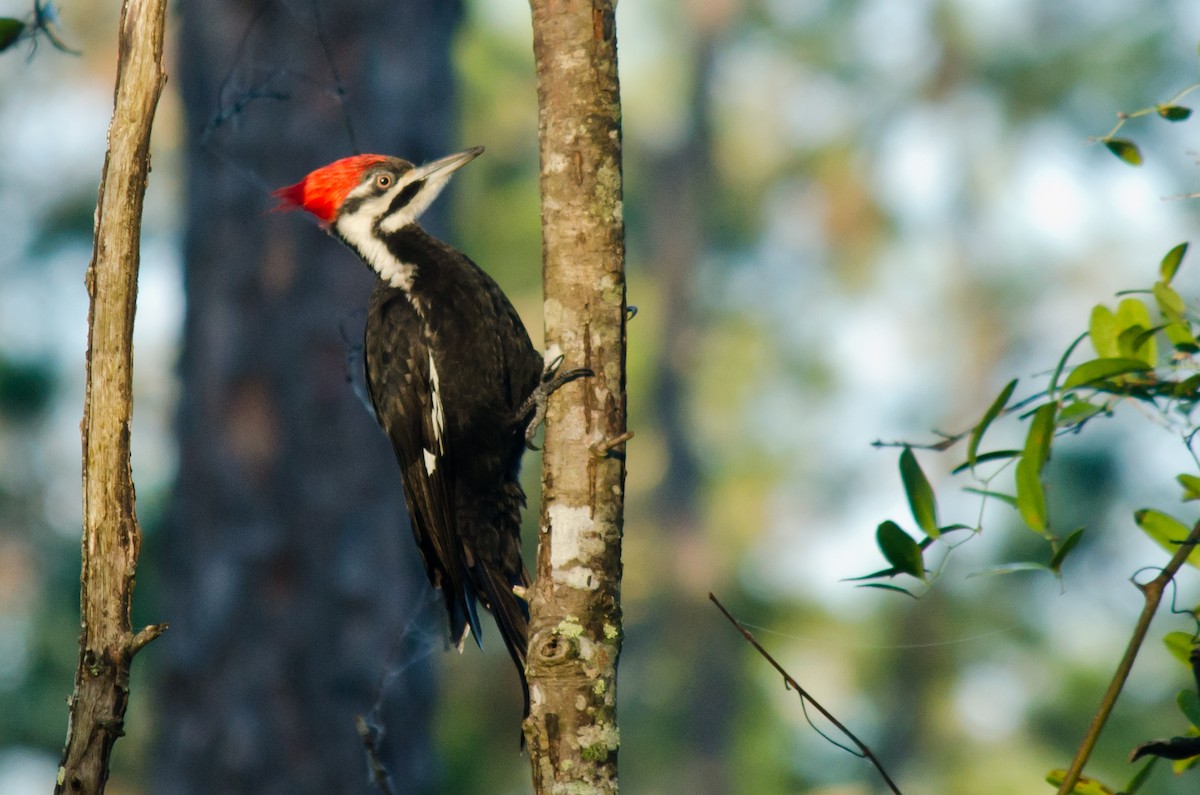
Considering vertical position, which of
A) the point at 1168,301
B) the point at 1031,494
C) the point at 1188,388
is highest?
the point at 1168,301

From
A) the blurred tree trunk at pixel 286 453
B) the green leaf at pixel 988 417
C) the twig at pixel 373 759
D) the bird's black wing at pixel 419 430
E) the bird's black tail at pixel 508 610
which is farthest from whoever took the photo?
the blurred tree trunk at pixel 286 453

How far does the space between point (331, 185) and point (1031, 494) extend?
87.4 inches

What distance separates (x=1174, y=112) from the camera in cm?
157

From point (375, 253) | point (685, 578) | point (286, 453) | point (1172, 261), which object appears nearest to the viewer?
point (1172, 261)

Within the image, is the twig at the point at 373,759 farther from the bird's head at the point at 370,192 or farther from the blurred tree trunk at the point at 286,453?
the bird's head at the point at 370,192

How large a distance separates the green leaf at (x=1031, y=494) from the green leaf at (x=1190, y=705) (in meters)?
0.28

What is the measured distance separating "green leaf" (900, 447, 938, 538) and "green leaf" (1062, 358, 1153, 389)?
20cm

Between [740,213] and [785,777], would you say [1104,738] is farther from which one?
[740,213]

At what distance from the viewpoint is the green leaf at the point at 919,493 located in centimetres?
151

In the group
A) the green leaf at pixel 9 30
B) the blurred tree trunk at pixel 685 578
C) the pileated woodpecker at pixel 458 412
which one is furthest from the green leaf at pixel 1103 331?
the blurred tree trunk at pixel 685 578

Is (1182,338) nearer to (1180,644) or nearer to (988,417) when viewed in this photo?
(988,417)

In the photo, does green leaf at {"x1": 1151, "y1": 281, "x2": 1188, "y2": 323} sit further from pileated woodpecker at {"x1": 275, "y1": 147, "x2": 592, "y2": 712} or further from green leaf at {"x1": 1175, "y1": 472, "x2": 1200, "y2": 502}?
pileated woodpecker at {"x1": 275, "y1": 147, "x2": 592, "y2": 712}

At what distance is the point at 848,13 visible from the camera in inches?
664

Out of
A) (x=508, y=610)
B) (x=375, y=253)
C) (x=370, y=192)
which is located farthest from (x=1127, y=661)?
(x=370, y=192)
